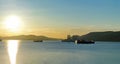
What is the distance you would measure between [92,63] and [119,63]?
4.66 meters

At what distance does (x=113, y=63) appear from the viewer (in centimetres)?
5519

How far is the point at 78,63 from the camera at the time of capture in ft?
173

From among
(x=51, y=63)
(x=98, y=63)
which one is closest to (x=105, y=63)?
(x=98, y=63)

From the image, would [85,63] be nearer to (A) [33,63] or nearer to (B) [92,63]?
(B) [92,63]

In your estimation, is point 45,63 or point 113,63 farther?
point 113,63

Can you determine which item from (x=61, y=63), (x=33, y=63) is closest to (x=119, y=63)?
(x=61, y=63)

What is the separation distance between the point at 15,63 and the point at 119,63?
17992mm

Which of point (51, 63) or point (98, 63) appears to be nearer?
point (51, 63)

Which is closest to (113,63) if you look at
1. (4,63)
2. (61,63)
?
(61,63)

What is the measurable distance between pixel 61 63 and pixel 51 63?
1.77 m

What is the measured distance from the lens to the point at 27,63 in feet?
174

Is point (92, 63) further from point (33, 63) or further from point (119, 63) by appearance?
point (33, 63)

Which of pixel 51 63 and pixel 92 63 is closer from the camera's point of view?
pixel 51 63

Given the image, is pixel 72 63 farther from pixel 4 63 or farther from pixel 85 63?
pixel 4 63
